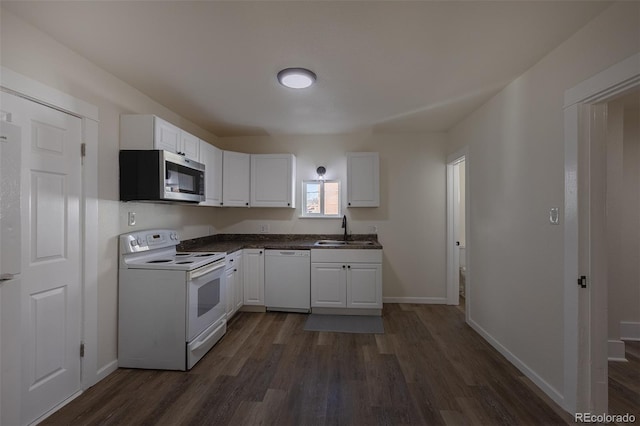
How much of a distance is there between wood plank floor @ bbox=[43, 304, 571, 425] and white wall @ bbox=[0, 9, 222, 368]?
593 millimetres

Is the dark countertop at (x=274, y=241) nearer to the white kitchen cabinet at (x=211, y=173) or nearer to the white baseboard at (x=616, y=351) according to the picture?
the white kitchen cabinet at (x=211, y=173)

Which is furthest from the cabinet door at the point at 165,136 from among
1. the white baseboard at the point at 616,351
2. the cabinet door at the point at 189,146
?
the white baseboard at the point at 616,351

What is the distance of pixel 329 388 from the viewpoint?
2.07 metres

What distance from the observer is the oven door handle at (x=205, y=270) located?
7.78 feet

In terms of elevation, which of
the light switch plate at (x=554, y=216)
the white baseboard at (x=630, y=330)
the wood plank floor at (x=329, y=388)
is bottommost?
the wood plank floor at (x=329, y=388)

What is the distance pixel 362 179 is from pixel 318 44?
231 cm

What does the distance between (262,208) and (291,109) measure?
173 centimetres

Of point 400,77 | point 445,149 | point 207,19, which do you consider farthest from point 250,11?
point 445,149

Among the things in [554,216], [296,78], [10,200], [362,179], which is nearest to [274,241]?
[362,179]

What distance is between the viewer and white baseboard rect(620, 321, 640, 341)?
9.11 feet

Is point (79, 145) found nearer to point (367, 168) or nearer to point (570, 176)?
point (367, 168)

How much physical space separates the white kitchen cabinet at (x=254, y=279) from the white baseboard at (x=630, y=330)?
13.0 feet

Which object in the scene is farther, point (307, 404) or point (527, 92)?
point (527, 92)

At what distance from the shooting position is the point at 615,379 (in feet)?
7.10
